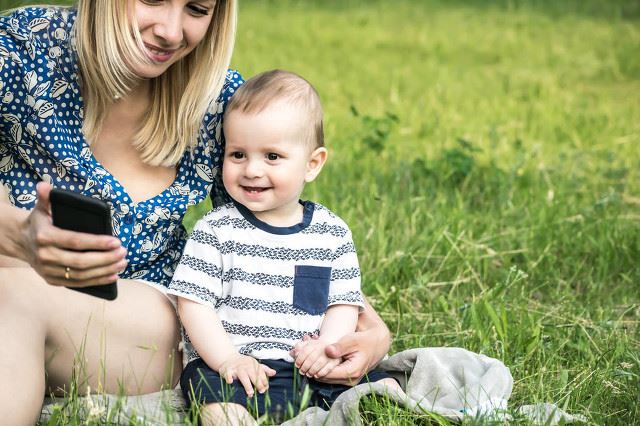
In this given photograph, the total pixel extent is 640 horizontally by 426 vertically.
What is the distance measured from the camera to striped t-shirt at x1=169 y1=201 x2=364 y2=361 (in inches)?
104

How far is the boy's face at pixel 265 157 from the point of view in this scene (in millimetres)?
2678

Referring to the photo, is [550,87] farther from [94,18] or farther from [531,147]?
[94,18]

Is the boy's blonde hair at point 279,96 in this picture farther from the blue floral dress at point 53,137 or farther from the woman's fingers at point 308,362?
the woman's fingers at point 308,362

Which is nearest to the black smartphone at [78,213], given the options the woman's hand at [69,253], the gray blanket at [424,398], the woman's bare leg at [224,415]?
the woman's hand at [69,253]

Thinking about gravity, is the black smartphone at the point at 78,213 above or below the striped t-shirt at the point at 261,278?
above

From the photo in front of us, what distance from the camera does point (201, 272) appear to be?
2.65m

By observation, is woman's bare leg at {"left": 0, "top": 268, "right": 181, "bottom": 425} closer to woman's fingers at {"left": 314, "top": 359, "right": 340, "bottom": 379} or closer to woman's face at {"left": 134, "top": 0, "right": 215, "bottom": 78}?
woman's fingers at {"left": 314, "top": 359, "right": 340, "bottom": 379}

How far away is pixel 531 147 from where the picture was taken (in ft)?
18.5

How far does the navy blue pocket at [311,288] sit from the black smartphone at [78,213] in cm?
73

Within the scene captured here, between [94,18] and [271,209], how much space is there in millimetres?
694

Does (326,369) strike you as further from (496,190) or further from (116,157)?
(496,190)

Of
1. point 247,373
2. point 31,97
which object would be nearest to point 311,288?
point 247,373

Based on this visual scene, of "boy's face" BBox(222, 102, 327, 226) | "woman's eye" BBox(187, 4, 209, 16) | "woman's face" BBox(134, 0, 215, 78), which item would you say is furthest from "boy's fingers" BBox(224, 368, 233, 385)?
"woman's eye" BBox(187, 4, 209, 16)

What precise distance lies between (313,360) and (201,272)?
378mm
